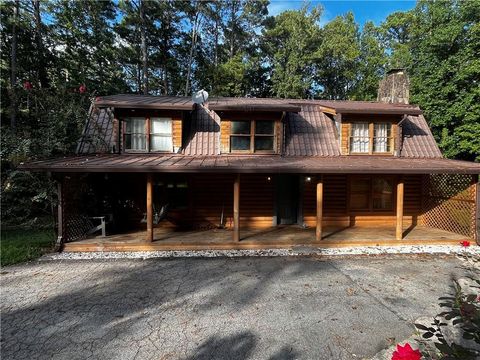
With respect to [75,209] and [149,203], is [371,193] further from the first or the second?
[75,209]

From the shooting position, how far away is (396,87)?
12711mm

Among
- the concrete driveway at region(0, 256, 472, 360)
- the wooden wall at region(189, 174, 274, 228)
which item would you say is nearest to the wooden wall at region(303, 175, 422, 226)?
the wooden wall at region(189, 174, 274, 228)

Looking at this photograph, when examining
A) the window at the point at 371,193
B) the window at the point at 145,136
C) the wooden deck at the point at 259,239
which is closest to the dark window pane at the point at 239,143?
the window at the point at 145,136

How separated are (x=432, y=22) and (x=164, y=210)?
71.2 feet

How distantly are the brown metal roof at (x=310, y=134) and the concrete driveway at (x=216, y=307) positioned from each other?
177 inches

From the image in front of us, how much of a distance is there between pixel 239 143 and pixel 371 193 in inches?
214

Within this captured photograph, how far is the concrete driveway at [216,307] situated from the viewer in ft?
12.4

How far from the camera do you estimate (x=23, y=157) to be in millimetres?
8250

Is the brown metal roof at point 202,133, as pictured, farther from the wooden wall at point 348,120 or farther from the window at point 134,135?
the wooden wall at point 348,120

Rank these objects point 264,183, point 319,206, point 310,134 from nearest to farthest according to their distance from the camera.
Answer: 1. point 319,206
2. point 264,183
3. point 310,134

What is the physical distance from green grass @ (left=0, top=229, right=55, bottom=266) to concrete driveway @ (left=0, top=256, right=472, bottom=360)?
0.57m

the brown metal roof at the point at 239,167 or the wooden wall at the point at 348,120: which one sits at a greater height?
the wooden wall at the point at 348,120

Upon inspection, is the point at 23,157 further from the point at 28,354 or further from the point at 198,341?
the point at 198,341

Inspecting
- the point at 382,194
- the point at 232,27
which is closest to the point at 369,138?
the point at 382,194
